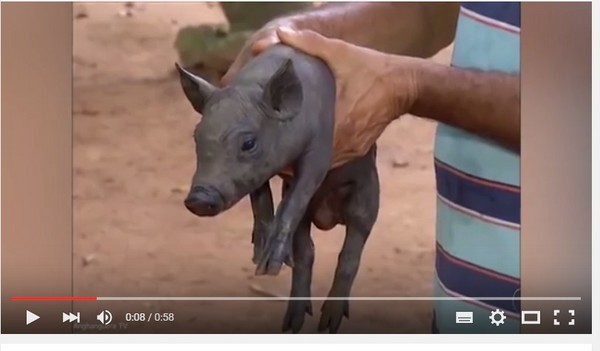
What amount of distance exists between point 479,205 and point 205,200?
1.20ft

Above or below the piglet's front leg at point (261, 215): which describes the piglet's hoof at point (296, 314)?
below

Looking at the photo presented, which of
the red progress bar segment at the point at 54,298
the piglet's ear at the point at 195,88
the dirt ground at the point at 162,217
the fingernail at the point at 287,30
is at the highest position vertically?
the fingernail at the point at 287,30

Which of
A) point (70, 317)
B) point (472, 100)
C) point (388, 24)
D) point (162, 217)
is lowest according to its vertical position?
point (70, 317)

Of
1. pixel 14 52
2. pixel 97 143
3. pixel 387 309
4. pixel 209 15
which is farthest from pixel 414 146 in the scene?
pixel 14 52

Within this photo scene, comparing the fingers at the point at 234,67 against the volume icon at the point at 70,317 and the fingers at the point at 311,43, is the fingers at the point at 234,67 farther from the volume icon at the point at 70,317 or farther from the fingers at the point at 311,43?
the volume icon at the point at 70,317

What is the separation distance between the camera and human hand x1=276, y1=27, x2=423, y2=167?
1123 mm

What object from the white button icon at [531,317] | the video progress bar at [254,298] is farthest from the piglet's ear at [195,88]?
the white button icon at [531,317]

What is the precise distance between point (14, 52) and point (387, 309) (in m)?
0.62

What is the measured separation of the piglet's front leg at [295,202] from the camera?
1.12 m

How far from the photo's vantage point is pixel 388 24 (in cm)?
116

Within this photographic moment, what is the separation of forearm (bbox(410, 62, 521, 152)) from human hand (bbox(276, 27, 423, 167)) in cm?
2

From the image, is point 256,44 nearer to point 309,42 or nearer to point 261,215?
point 309,42

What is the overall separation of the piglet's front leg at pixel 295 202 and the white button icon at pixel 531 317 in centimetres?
33

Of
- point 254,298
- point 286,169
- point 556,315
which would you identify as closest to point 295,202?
point 286,169
